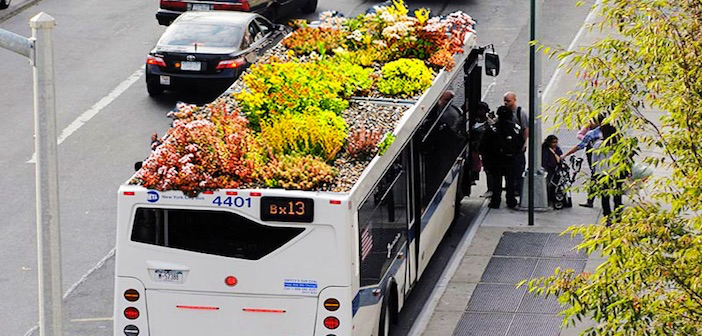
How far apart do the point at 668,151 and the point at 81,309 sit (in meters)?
9.48

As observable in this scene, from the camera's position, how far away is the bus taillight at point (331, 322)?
14.4m

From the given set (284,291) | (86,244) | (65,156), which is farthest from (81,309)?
(65,156)

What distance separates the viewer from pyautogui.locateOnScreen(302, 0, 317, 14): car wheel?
3353 centimetres

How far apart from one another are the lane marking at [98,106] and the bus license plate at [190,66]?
5.94ft

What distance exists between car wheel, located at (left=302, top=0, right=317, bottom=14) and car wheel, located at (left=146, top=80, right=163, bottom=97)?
22.5 ft

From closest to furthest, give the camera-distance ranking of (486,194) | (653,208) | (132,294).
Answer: (653,208)
(132,294)
(486,194)

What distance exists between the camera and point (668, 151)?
11.3 m

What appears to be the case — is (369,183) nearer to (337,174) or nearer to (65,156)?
(337,174)

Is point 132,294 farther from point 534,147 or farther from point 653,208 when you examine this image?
point 534,147

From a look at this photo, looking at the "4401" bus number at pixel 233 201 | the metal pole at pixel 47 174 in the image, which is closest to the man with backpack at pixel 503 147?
the "4401" bus number at pixel 233 201

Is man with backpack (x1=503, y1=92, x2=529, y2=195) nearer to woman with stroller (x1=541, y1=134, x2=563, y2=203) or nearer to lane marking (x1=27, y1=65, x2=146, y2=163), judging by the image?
woman with stroller (x1=541, y1=134, x2=563, y2=203)

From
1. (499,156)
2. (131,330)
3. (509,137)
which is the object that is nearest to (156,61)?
(499,156)

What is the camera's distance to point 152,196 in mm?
14141

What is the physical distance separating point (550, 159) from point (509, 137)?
779 mm
